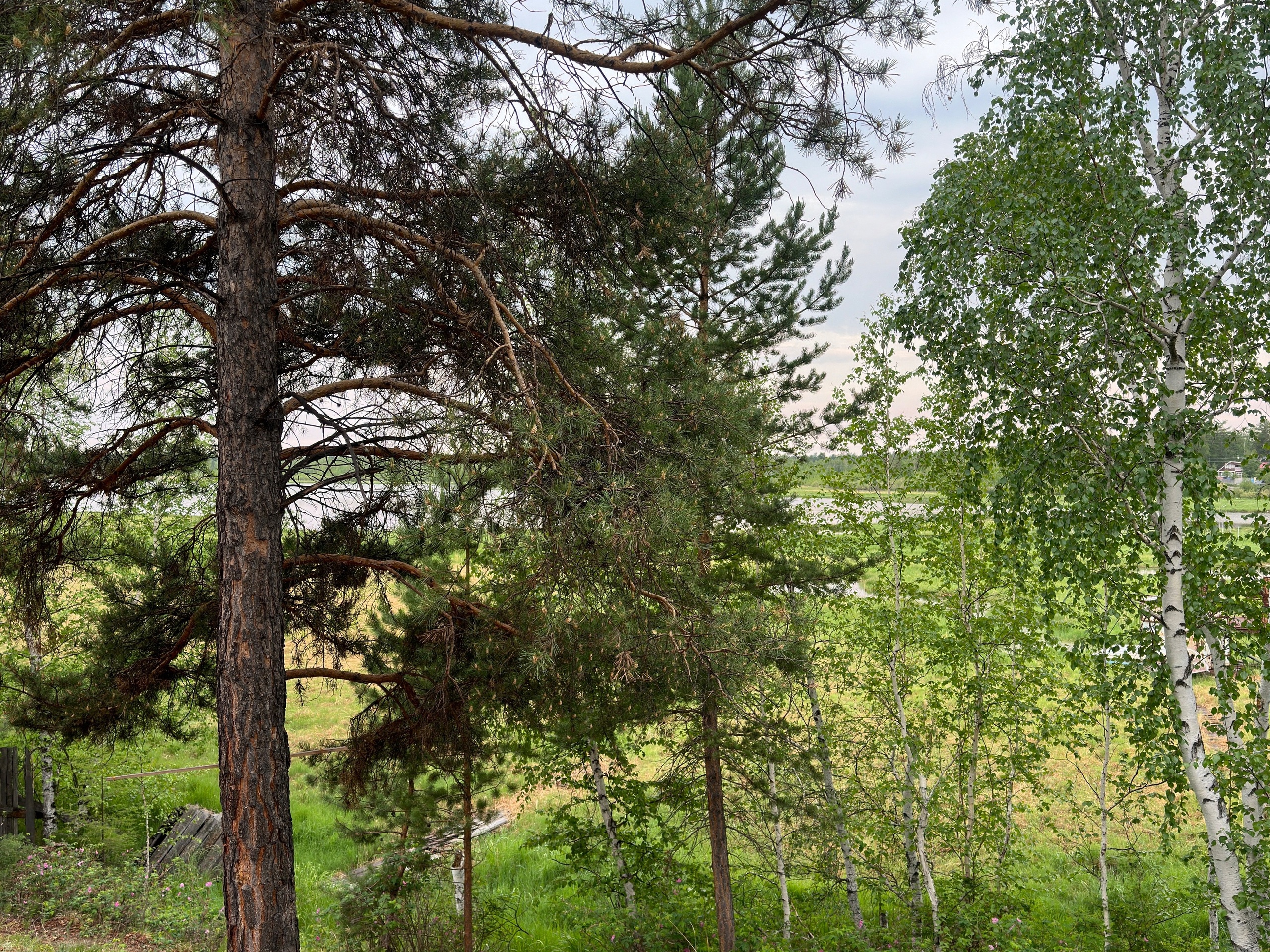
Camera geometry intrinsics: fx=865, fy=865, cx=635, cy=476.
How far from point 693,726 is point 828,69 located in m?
6.93

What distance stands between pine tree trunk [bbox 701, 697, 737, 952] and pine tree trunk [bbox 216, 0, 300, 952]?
5.41m

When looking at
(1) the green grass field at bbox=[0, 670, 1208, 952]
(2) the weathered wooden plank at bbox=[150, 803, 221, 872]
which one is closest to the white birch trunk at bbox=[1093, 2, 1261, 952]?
(1) the green grass field at bbox=[0, 670, 1208, 952]

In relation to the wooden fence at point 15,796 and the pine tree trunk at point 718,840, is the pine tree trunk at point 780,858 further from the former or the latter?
the wooden fence at point 15,796

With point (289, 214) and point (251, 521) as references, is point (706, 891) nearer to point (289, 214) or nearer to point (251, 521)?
point (251, 521)

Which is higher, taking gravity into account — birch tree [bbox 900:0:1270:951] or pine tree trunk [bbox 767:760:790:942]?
birch tree [bbox 900:0:1270:951]

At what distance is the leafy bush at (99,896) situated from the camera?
891 cm

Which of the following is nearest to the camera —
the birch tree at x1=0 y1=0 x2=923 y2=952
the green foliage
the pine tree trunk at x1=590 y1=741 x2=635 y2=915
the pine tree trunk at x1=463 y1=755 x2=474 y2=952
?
the birch tree at x1=0 y1=0 x2=923 y2=952

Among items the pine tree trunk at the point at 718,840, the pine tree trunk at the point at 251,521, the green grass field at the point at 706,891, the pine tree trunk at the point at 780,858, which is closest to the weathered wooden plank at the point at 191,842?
the green grass field at the point at 706,891

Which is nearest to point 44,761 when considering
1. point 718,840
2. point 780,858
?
point 718,840

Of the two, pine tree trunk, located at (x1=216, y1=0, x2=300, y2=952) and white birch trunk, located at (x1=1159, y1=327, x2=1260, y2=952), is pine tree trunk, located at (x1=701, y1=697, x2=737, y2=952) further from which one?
pine tree trunk, located at (x1=216, y1=0, x2=300, y2=952)

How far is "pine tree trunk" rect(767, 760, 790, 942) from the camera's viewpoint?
9.41m

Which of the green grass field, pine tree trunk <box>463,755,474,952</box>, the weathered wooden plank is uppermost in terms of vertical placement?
pine tree trunk <box>463,755,474,952</box>

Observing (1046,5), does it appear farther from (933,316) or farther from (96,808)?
(96,808)

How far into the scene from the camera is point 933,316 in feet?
24.1
